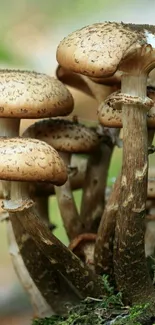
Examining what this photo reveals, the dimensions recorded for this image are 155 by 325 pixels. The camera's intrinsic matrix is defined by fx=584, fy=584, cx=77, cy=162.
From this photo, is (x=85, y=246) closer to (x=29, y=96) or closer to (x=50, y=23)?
(x=29, y=96)

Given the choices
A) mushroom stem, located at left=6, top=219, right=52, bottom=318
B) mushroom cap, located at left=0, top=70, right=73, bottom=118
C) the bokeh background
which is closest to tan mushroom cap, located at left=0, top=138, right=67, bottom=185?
mushroom cap, located at left=0, top=70, right=73, bottom=118

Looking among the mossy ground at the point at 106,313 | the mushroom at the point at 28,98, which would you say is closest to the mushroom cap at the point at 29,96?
the mushroom at the point at 28,98

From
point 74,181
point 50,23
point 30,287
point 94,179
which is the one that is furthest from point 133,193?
point 50,23

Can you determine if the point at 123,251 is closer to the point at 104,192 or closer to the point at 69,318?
the point at 69,318

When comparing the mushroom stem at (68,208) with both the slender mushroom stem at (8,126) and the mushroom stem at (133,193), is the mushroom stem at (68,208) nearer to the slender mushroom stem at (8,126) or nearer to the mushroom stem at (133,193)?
the slender mushroom stem at (8,126)

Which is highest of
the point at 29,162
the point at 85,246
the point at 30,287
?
the point at 29,162
